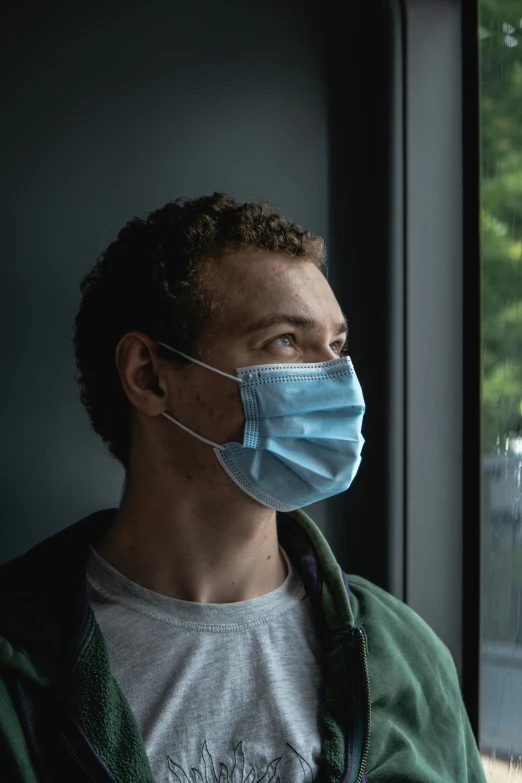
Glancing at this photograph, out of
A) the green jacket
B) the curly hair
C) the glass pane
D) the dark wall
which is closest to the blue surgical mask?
the curly hair

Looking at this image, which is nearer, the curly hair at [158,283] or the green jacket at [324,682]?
the green jacket at [324,682]

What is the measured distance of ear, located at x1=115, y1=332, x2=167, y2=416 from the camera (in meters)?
1.60

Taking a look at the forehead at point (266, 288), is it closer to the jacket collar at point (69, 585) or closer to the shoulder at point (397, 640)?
the jacket collar at point (69, 585)

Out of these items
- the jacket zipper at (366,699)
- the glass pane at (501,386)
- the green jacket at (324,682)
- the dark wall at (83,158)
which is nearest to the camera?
the green jacket at (324,682)

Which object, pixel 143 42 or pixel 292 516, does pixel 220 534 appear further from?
pixel 143 42

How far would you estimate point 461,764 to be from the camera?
1635mm

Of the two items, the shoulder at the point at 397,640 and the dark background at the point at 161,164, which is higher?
the dark background at the point at 161,164

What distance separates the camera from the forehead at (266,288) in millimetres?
1579

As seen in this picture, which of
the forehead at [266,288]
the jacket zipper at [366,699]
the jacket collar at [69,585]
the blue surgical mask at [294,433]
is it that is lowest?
the jacket zipper at [366,699]

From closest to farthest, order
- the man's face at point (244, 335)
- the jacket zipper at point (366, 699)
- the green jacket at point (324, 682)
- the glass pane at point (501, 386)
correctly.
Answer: the green jacket at point (324, 682), the jacket zipper at point (366, 699), the man's face at point (244, 335), the glass pane at point (501, 386)

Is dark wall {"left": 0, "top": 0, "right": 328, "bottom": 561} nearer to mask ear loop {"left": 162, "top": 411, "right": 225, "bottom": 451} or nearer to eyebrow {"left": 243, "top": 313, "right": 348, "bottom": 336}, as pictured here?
mask ear loop {"left": 162, "top": 411, "right": 225, "bottom": 451}

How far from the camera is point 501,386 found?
6.54 ft

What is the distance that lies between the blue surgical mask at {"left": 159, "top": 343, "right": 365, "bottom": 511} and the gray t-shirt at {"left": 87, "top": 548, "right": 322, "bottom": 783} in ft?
0.77

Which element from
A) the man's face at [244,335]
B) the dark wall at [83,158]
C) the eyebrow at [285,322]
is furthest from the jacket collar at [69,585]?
the eyebrow at [285,322]
